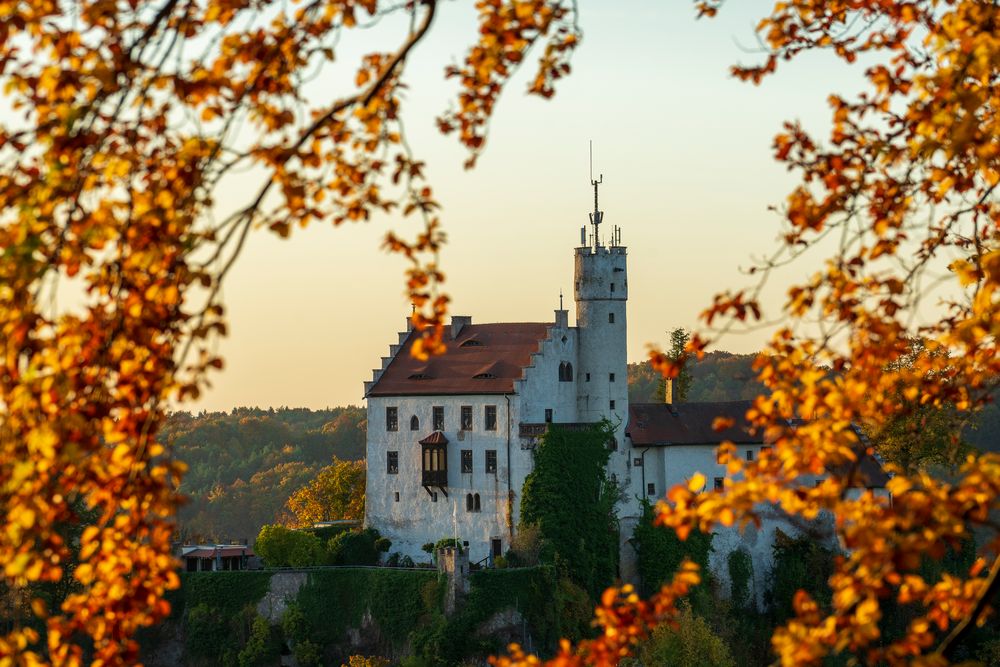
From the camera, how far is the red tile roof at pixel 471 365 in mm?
55562

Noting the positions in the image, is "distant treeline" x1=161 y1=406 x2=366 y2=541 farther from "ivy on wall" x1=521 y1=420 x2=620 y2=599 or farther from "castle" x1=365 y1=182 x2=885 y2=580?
"ivy on wall" x1=521 y1=420 x2=620 y2=599

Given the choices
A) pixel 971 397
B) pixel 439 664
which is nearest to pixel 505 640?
pixel 439 664

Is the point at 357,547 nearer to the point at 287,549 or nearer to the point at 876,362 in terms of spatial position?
the point at 287,549

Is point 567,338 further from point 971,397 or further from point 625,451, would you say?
point 971,397

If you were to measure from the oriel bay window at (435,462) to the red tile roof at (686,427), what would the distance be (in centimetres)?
664

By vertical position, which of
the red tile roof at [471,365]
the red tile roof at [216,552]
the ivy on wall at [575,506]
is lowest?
the red tile roof at [216,552]

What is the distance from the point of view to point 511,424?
5447 cm

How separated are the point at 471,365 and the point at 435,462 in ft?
12.9

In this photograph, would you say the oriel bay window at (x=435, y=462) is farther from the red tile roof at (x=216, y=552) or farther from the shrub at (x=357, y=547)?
the red tile roof at (x=216, y=552)

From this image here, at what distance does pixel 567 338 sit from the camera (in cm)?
5669

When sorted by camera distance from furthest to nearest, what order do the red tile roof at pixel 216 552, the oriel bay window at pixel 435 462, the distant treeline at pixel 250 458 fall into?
the distant treeline at pixel 250 458
the red tile roof at pixel 216 552
the oriel bay window at pixel 435 462

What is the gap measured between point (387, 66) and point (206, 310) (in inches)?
78.2

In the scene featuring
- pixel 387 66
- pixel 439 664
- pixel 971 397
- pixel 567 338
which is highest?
pixel 567 338

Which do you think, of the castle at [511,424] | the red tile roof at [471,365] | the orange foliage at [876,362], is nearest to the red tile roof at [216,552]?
the castle at [511,424]
